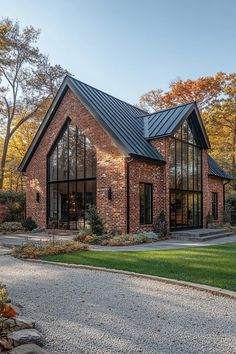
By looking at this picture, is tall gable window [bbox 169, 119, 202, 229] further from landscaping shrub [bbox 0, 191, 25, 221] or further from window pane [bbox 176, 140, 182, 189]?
landscaping shrub [bbox 0, 191, 25, 221]

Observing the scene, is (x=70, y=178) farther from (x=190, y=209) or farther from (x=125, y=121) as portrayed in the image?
(x=190, y=209)

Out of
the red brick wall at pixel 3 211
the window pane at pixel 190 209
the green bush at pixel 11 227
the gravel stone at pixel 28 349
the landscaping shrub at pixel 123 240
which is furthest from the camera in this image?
the red brick wall at pixel 3 211

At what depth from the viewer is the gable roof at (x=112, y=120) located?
47.4ft

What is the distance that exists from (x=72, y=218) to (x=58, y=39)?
8.45 meters

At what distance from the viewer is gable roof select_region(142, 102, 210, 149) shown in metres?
16.1

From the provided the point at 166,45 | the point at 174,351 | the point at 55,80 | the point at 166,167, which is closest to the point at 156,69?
the point at 166,45

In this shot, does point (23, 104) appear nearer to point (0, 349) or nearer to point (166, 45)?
point (166, 45)

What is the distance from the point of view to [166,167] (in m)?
15.9

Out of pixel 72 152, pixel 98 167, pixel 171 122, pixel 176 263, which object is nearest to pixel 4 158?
pixel 72 152

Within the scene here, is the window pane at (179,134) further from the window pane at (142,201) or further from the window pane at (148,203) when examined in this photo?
the window pane at (142,201)

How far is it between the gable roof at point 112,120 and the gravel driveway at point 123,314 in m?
8.12

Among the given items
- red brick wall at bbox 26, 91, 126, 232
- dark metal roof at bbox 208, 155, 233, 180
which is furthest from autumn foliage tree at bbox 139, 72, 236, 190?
red brick wall at bbox 26, 91, 126, 232

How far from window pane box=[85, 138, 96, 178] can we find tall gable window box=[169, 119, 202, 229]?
397cm

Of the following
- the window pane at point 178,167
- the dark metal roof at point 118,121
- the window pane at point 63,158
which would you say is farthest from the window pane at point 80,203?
the window pane at point 178,167
